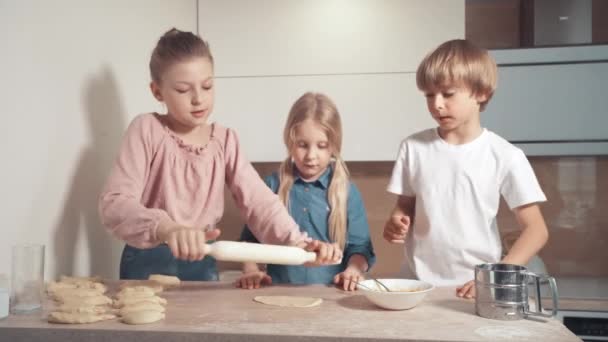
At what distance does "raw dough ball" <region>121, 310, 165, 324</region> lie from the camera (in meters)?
0.80

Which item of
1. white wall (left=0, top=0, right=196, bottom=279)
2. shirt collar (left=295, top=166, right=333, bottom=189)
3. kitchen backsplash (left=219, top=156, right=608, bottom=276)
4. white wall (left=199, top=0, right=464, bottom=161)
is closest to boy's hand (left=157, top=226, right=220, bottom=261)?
→ white wall (left=0, top=0, right=196, bottom=279)

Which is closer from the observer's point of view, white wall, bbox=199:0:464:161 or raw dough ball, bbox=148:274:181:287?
raw dough ball, bbox=148:274:181:287

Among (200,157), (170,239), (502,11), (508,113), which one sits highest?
(502,11)

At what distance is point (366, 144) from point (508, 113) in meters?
0.46

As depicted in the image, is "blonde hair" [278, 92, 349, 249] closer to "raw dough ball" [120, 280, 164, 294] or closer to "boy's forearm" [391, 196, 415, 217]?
"boy's forearm" [391, 196, 415, 217]

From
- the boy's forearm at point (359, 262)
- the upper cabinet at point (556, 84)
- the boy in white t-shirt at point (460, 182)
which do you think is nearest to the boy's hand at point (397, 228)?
the boy in white t-shirt at point (460, 182)

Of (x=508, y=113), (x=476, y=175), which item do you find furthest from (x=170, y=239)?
(x=508, y=113)

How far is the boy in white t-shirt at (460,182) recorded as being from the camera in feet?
3.87

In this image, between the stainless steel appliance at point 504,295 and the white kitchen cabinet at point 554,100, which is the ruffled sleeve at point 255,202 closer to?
the stainless steel appliance at point 504,295

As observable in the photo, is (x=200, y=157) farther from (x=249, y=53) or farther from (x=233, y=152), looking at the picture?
(x=249, y=53)

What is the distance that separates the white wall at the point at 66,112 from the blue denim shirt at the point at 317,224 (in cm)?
37

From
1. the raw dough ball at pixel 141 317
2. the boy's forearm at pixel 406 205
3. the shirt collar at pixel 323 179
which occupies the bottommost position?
the raw dough ball at pixel 141 317

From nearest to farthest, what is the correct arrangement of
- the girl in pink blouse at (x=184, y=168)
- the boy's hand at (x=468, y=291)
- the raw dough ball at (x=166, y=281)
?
the boy's hand at (x=468, y=291) < the raw dough ball at (x=166, y=281) < the girl in pink blouse at (x=184, y=168)

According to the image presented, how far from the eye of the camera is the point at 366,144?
6.06 feet
